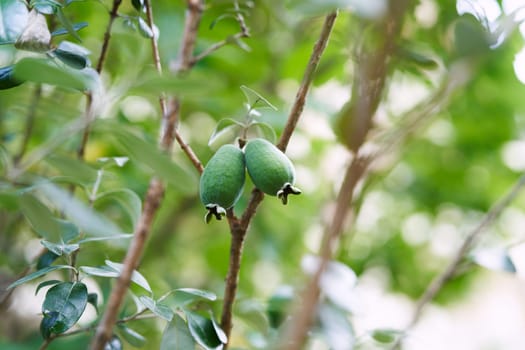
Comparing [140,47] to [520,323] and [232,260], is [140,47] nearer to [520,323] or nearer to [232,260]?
[232,260]

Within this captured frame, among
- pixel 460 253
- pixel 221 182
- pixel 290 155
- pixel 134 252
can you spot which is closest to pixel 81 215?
pixel 134 252

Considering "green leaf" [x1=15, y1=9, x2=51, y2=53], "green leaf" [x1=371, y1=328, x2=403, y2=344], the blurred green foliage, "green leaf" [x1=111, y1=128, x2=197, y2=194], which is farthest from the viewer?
the blurred green foliage

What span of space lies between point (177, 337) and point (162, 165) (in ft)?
0.79

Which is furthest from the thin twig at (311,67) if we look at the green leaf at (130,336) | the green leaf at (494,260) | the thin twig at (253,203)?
the green leaf at (494,260)

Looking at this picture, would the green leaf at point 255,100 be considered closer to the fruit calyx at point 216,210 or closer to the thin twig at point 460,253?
the fruit calyx at point 216,210

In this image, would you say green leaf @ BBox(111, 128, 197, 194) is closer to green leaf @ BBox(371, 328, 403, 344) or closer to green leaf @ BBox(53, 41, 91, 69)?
green leaf @ BBox(53, 41, 91, 69)

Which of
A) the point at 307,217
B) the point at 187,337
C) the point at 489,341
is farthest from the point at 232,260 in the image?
the point at 489,341

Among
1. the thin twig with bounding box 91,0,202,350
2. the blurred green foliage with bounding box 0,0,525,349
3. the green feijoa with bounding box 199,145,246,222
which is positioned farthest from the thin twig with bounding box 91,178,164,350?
the blurred green foliage with bounding box 0,0,525,349

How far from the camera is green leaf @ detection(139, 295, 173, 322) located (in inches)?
21.9

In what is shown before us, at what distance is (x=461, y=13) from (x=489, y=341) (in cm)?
287

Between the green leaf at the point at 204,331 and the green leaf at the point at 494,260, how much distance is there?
43 cm

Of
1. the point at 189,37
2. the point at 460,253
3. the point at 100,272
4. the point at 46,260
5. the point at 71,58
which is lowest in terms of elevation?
the point at 46,260

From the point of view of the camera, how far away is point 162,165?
1.34 feet

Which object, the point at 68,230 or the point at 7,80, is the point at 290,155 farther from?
the point at 7,80
